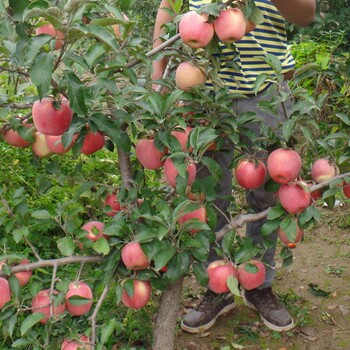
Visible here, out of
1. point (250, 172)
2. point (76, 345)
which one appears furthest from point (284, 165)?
point (76, 345)

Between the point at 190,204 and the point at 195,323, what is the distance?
→ 94 cm

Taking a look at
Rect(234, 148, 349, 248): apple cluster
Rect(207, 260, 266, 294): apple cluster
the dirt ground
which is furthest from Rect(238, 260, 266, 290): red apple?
the dirt ground

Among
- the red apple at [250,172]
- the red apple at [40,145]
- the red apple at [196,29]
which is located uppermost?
the red apple at [196,29]

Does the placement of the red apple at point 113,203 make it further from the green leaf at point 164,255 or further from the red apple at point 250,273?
the red apple at point 250,273

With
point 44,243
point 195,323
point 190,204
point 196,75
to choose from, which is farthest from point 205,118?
point 44,243

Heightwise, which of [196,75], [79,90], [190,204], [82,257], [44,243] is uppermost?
[79,90]

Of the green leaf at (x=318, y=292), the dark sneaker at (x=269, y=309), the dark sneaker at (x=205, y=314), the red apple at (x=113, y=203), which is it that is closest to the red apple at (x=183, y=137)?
the red apple at (x=113, y=203)

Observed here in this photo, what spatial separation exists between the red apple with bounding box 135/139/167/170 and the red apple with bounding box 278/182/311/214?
0.37 meters

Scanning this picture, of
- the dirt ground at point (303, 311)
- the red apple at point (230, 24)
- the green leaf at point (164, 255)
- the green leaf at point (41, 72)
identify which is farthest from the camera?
the dirt ground at point (303, 311)

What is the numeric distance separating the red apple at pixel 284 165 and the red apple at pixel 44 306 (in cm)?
70

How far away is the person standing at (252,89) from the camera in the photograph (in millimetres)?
1844

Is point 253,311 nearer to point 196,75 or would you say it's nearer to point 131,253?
point 131,253

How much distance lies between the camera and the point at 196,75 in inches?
63.4

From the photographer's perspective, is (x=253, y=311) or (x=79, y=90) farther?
(x=253, y=311)
